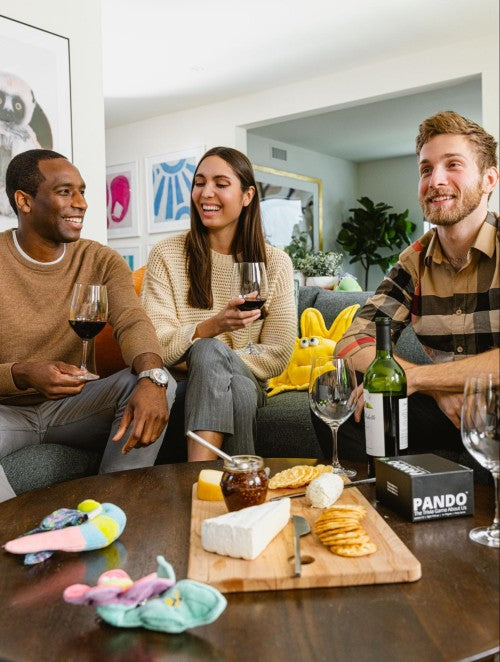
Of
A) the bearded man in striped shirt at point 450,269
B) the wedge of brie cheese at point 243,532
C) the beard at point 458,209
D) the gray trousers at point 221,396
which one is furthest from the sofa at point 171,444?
the wedge of brie cheese at point 243,532

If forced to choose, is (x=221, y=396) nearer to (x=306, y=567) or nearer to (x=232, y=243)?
(x=232, y=243)

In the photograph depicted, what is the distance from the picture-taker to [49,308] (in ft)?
6.94

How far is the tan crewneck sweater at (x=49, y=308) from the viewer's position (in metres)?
2.05

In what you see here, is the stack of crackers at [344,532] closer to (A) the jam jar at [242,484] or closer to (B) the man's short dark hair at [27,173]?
(A) the jam jar at [242,484]

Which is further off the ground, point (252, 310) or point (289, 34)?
point (289, 34)

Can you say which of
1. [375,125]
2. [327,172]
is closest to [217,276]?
[375,125]

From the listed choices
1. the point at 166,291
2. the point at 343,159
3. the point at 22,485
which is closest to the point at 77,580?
the point at 22,485

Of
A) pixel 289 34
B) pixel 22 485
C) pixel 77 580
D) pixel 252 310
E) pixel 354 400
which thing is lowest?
pixel 22 485

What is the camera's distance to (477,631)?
680 mm

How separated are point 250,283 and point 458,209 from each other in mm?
618

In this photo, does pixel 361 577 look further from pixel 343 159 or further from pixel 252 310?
pixel 343 159

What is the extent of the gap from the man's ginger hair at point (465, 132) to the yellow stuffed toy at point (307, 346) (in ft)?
3.50

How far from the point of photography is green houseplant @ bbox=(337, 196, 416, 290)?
31.2 feet

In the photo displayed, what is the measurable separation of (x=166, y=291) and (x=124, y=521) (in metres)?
1.52
